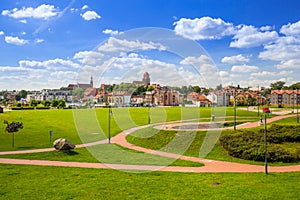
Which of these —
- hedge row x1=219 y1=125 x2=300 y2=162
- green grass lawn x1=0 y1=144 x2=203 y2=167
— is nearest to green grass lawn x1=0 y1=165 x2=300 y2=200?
green grass lawn x1=0 y1=144 x2=203 y2=167

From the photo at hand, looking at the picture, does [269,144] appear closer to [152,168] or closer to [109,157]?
[152,168]

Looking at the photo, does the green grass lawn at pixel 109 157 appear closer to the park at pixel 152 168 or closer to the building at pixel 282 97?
the park at pixel 152 168

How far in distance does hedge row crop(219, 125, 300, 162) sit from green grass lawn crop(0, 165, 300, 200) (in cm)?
393

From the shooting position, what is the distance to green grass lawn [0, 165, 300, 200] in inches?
540

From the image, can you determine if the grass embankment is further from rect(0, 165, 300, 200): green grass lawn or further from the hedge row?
rect(0, 165, 300, 200): green grass lawn

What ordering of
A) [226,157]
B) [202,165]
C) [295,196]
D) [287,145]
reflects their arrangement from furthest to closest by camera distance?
[287,145] < [226,157] < [202,165] < [295,196]

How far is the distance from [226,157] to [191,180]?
24.7 ft

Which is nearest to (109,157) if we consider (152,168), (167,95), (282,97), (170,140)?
(152,168)

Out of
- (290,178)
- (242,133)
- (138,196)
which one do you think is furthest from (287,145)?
(138,196)

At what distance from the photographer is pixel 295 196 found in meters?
13.3

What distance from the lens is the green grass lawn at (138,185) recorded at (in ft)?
45.0

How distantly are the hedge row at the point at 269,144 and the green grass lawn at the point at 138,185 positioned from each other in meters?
3.93

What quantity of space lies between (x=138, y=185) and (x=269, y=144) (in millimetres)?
14329

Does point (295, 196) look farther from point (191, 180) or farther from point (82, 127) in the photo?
point (82, 127)
